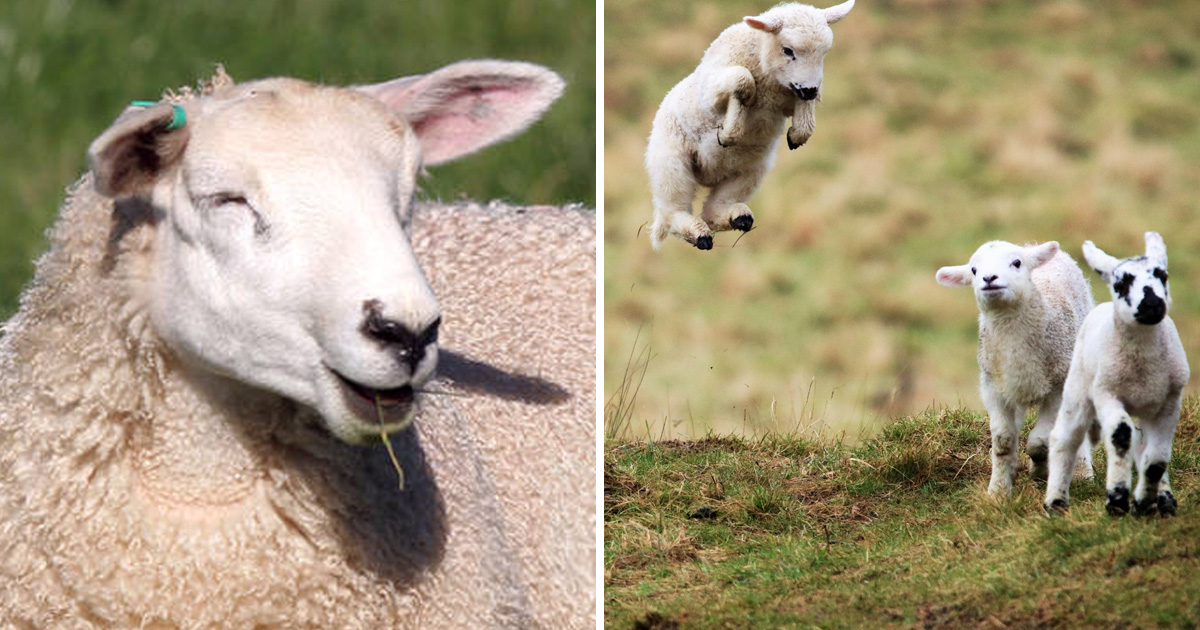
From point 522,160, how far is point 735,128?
6610 mm

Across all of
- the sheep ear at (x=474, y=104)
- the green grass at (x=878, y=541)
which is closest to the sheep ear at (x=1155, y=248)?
the green grass at (x=878, y=541)

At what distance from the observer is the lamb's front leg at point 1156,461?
457 centimetres

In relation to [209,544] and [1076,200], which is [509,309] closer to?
[209,544]

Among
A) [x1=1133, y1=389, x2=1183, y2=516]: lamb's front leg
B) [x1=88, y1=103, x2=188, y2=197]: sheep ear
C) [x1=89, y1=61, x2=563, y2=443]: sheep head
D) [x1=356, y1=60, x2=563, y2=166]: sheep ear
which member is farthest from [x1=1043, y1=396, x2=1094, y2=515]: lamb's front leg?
[x1=88, y1=103, x2=188, y2=197]: sheep ear

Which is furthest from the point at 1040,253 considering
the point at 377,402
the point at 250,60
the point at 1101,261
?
the point at 250,60

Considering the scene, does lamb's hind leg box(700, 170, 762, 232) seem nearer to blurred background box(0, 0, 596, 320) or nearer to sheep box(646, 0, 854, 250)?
sheep box(646, 0, 854, 250)

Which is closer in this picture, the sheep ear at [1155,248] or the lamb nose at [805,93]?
the lamb nose at [805,93]

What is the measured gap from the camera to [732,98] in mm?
3436

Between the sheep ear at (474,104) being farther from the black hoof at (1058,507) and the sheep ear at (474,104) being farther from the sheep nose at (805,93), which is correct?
the black hoof at (1058,507)

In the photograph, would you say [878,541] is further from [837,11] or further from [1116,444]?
[837,11]

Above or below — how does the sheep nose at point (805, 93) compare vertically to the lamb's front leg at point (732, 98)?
above

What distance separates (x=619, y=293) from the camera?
35.4 ft

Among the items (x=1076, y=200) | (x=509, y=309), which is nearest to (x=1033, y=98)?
(x=1076, y=200)

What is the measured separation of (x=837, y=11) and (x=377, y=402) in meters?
1.32
